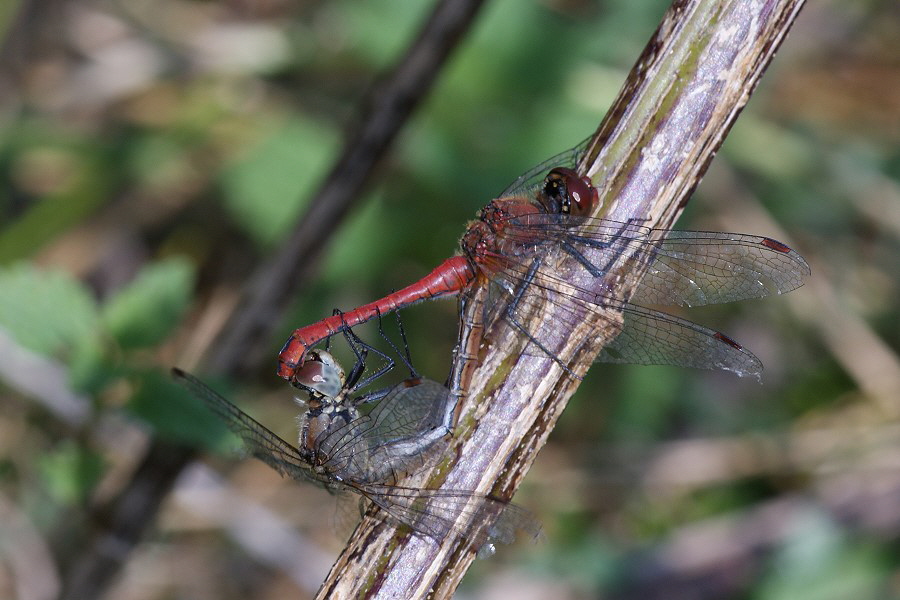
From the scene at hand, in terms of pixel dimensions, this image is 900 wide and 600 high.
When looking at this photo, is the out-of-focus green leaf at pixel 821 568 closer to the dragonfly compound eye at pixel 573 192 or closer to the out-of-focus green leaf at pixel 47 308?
the dragonfly compound eye at pixel 573 192

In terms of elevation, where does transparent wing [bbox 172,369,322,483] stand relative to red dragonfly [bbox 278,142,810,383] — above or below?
below

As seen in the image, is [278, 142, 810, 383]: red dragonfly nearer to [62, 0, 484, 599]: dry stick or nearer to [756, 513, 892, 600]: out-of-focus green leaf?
[62, 0, 484, 599]: dry stick

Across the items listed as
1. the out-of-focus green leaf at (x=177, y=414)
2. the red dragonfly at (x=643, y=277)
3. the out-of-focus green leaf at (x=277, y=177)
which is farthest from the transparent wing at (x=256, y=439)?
the out-of-focus green leaf at (x=277, y=177)

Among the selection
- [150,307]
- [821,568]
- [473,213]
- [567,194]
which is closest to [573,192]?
[567,194]

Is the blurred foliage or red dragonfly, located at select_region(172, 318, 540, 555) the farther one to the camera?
the blurred foliage

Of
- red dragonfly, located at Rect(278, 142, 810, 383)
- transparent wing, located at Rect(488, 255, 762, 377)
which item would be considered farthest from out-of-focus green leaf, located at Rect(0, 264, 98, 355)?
transparent wing, located at Rect(488, 255, 762, 377)

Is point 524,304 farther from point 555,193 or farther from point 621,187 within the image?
point 555,193

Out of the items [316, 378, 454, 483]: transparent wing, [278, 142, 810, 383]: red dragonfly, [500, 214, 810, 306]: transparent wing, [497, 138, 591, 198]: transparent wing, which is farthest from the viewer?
[497, 138, 591, 198]: transparent wing

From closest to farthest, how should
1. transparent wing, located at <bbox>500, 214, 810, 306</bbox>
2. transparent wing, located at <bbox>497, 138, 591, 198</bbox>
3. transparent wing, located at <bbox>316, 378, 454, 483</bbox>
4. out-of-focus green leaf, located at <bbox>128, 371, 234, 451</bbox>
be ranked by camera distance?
transparent wing, located at <bbox>316, 378, 454, 483</bbox>, out-of-focus green leaf, located at <bbox>128, 371, 234, 451</bbox>, transparent wing, located at <bbox>500, 214, 810, 306</bbox>, transparent wing, located at <bbox>497, 138, 591, 198</bbox>
